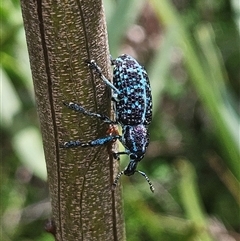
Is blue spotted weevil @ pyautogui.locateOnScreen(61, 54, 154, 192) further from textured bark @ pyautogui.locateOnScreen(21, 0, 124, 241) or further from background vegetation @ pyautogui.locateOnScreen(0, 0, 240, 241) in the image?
background vegetation @ pyautogui.locateOnScreen(0, 0, 240, 241)

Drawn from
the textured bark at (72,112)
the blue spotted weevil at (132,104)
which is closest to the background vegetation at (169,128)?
the blue spotted weevil at (132,104)

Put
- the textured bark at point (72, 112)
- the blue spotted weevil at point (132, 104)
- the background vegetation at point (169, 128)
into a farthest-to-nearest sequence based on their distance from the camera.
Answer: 1. the background vegetation at point (169, 128)
2. the blue spotted weevil at point (132, 104)
3. the textured bark at point (72, 112)

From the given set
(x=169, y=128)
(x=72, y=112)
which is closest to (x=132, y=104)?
(x=72, y=112)

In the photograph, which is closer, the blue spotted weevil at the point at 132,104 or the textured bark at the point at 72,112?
the textured bark at the point at 72,112

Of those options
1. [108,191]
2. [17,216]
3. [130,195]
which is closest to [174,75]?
[130,195]

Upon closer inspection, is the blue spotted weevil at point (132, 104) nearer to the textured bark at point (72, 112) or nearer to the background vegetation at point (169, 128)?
the textured bark at point (72, 112)

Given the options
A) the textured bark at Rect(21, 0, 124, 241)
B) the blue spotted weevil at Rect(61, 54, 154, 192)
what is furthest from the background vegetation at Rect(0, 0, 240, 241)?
the textured bark at Rect(21, 0, 124, 241)
